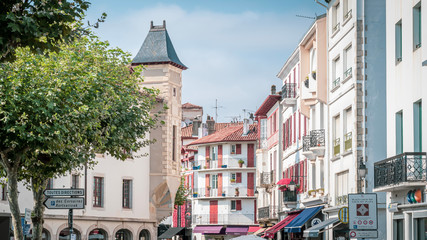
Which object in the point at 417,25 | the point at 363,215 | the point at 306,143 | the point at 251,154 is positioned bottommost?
the point at 363,215

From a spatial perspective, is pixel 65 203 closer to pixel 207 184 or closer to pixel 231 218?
pixel 231 218

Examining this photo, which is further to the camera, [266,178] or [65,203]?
[266,178]

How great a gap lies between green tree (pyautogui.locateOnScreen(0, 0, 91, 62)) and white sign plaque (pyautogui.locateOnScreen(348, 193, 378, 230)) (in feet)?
33.3

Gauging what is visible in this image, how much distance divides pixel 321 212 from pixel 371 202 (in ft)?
73.8

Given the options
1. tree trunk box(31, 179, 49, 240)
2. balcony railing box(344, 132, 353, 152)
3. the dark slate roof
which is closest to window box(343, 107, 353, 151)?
balcony railing box(344, 132, 353, 152)

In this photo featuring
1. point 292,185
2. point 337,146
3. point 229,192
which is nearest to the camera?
point 337,146

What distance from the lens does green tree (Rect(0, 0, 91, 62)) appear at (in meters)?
11.4

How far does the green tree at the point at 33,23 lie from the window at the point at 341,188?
25.5 meters

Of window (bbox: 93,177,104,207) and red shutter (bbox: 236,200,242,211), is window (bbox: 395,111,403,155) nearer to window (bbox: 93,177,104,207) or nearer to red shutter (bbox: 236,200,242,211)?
window (bbox: 93,177,104,207)

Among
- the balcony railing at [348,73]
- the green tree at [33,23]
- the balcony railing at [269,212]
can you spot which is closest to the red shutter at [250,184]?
the balcony railing at [269,212]

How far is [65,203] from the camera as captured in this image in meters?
22.6

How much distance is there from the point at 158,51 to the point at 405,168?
39178 mm

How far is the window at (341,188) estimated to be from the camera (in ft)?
120

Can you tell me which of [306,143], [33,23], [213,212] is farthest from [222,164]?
[33,23]
